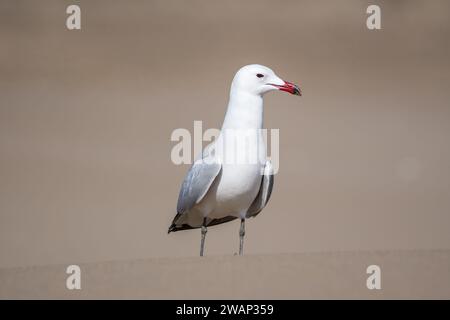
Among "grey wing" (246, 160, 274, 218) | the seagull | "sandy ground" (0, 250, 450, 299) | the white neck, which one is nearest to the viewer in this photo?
"sandy ground" (0, 250, 450, 299)

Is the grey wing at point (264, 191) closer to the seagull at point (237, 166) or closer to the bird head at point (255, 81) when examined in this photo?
the seagull at point (237, 166)

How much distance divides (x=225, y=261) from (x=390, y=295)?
1.35 meters

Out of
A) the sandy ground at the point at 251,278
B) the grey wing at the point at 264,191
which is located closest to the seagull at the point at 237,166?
the grey wing at the point at 264,191

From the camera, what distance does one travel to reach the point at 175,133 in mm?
20672

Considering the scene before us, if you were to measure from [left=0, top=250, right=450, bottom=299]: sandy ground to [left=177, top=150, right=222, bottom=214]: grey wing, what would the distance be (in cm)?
116

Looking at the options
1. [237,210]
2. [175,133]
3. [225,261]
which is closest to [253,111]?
[237,210]

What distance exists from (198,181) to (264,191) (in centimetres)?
71

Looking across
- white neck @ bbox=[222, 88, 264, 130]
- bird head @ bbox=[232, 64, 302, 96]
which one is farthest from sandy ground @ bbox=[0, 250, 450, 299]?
bird head @ bbox=[232, 64, 302, 96]

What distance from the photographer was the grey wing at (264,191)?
8.80 meters

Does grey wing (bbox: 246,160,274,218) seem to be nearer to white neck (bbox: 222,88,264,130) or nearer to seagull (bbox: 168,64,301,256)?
seagull (bbox: 168,64,301,256)

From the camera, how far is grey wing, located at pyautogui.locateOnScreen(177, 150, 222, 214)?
8.49m

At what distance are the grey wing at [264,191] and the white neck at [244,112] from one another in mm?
434

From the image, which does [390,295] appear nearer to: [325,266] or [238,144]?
[325,266]

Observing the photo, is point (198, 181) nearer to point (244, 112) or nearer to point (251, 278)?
point (244, 112)
